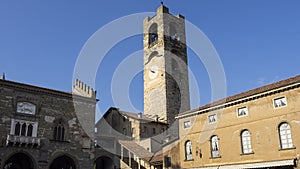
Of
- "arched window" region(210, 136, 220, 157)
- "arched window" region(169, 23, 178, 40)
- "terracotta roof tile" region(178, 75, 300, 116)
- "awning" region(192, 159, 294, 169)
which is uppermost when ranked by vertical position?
"arched window" region(169, 23, 178, 40)

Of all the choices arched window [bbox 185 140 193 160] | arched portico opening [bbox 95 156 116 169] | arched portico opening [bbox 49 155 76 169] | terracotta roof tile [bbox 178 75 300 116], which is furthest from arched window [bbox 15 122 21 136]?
terracotta roof tile [bbox 178 75 300 116]

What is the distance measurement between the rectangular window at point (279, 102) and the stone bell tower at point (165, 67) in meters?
21.9

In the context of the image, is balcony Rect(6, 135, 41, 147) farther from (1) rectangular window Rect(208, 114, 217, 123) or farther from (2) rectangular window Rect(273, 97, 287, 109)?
(2) rectangular window Rect(273, 97, 287, 109)

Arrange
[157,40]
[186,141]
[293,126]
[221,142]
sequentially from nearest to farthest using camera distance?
1. [293,126]
2. [221,142]
3. [186,141]
4. [157,40]

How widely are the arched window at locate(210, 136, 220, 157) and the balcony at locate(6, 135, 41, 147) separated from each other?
14285 mm

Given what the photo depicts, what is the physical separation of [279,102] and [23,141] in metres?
19.8

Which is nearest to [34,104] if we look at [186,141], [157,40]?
[186,141]

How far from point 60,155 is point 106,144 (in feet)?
27.4

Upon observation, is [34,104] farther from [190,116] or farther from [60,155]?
[190,116]

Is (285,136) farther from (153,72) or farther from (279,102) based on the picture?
(153,72)

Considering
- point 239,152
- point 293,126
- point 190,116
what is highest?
point 190,116

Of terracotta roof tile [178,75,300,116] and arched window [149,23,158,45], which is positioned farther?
arched window [149,23,158,45]

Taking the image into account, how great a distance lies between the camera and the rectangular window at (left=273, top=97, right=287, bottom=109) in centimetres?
2006

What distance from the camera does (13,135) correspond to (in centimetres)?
2464
